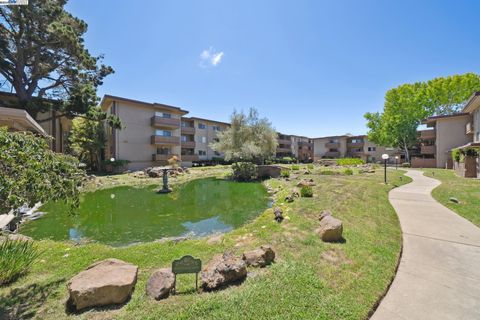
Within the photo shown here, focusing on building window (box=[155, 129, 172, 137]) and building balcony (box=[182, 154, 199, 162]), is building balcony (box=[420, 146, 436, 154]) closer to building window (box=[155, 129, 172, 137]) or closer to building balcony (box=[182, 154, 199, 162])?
building balcony (box=[182, 154, 199, 162])

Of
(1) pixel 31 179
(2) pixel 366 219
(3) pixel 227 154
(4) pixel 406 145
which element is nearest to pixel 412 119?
(4) pixel 406 145

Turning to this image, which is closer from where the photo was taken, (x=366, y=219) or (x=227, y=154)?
(x=366, y=219)

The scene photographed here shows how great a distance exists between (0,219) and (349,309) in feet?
36.1

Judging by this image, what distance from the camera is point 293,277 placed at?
3939 mm

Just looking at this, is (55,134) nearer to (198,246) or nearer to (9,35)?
(9,35)

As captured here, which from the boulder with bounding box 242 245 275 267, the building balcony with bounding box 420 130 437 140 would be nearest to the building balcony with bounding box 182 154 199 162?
the boulder with bounding box 242 245 275 267

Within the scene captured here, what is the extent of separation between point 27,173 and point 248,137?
2371 cm

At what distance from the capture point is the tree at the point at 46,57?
60.1 ft

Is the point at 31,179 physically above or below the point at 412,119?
below

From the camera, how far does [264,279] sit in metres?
3.86

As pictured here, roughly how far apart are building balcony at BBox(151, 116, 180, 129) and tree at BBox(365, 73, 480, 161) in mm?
35344

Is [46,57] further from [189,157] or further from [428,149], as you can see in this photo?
[428,149]

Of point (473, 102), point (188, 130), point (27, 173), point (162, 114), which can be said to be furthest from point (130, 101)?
point (473, 102)

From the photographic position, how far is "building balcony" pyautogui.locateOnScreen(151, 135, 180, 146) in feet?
103
